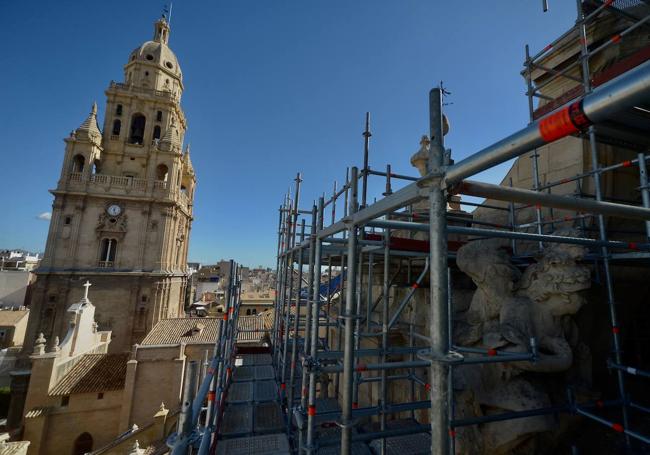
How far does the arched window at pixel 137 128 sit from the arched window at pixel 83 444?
24.1 meters

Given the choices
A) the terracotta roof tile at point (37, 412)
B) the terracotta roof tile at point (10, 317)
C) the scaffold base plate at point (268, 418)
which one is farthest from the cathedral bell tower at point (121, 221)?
the scaffold base plate at point (268, 418)

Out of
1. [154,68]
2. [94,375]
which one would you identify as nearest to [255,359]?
[94,375]

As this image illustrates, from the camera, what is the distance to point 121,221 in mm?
24516

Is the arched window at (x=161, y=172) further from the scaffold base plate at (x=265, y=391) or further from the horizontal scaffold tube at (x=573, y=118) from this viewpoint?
the horizontal scaffold tube at (x=573, y=118)

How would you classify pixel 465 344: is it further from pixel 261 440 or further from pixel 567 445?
pixel 261 440

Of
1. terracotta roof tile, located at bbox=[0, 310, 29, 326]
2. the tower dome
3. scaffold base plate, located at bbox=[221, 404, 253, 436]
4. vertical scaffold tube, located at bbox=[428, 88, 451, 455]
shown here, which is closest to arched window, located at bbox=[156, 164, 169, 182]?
the tower dome

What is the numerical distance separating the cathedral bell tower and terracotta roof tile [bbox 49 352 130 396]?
129 inches

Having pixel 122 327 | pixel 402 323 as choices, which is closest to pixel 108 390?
pixel 122 327

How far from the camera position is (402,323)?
689 cm

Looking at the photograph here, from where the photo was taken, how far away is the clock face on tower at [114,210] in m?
24.6

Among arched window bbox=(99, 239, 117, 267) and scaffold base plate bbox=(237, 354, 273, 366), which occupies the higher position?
arched window bbox=(99, 239, 117, 267)

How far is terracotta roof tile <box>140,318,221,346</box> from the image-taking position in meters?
19.4

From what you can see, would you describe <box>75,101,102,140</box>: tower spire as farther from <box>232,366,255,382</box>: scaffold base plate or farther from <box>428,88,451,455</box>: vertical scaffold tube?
<box>428,88,451,455</box>: vertical scaffold tube

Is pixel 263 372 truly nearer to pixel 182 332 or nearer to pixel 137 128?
pixel 182 332
